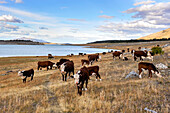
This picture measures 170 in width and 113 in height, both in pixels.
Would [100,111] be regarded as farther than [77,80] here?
No

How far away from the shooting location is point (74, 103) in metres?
7.81

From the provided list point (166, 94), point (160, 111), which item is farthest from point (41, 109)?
point (166, 94)

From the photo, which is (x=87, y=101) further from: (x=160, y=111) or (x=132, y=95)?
(x=160, y=111)

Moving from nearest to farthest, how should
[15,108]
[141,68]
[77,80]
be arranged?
[15,108] < [77,80] < [141,68]

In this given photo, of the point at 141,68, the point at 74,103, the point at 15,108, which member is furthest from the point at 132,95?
the point at 15,108

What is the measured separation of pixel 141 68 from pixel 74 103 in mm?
8258

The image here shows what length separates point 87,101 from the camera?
7.86m

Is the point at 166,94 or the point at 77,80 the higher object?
the point at 77,80

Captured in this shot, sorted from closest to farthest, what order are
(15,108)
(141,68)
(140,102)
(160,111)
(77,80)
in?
(160,111), (140,102), (15,108), (77,80), (141,68)

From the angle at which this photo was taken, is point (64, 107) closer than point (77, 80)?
Yes

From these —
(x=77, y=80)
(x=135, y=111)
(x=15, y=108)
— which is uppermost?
(x=77, y=80)

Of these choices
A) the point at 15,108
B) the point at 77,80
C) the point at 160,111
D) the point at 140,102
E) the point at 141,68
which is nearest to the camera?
the point at 160,111

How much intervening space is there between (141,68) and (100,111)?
8173mm

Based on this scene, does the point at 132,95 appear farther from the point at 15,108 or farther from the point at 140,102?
the point at 15,108
